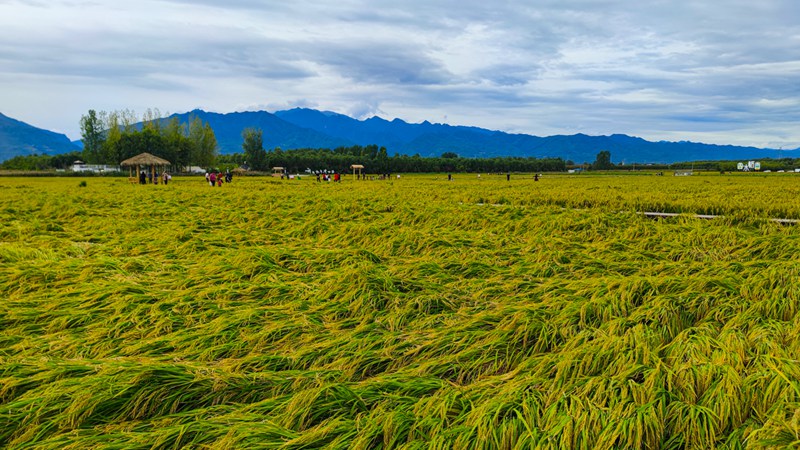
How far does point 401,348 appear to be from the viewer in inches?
158

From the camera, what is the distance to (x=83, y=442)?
8.59 ft

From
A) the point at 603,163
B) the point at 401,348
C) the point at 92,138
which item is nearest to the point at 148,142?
the point at 92,138

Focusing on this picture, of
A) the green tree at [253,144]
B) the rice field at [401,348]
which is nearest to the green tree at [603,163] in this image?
the green tree at [253,144]

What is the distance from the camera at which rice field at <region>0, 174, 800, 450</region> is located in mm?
2656

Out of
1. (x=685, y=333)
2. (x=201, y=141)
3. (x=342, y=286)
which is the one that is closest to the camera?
(x=685, y=333)

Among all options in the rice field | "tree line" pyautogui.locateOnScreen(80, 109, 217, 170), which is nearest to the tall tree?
"tree line" pyautogui.locateOnScreen(80, 109, 217, 170)

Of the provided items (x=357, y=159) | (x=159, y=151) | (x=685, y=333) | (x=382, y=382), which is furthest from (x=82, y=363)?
(x=357, y=159)

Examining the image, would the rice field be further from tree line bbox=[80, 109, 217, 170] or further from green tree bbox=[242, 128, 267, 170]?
green tree bbox=[242, 128, 267, 170]

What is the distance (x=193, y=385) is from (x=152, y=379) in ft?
0.84

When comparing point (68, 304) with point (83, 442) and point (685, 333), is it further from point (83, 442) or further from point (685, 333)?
point (685, 333)

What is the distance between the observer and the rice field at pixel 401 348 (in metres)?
2.66

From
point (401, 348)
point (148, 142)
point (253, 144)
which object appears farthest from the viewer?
point (253, 144)

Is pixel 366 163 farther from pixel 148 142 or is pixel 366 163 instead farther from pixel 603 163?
pixel 603 163

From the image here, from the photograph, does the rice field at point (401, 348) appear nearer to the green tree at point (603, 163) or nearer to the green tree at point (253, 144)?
the green tree at point (253, 144)
